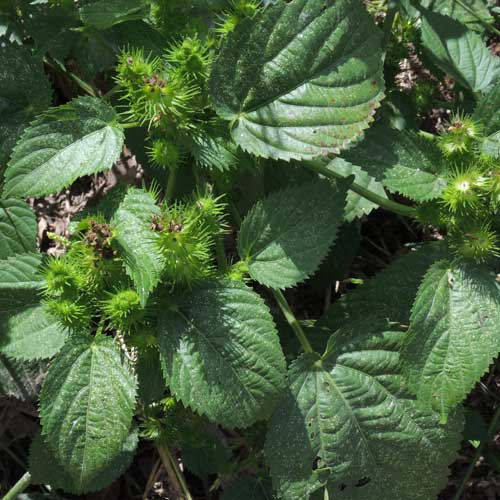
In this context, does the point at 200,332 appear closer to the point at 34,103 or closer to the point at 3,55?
the point at 34,103

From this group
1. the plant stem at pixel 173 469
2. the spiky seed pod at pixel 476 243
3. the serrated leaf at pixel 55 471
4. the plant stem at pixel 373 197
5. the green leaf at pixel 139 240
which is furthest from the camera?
the plant stem at pixel 173 469

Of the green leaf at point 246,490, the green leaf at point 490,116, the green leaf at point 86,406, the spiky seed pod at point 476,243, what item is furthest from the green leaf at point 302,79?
the green leaf at point 246,490

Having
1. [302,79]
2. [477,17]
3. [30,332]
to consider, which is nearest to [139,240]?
[30,332]

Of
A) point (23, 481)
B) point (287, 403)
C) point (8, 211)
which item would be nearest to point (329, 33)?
point (287, 403)

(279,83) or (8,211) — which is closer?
(279,83)

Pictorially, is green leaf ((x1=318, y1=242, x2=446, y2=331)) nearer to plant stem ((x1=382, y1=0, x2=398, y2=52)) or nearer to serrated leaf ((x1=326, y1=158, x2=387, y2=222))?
serrated leaf ((x1=326, y1=158, x2=387, y2=222))

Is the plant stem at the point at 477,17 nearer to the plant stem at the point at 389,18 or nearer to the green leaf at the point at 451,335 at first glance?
the plant stem at the point at 389,18

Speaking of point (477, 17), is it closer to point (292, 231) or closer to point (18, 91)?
point (292, 231)
